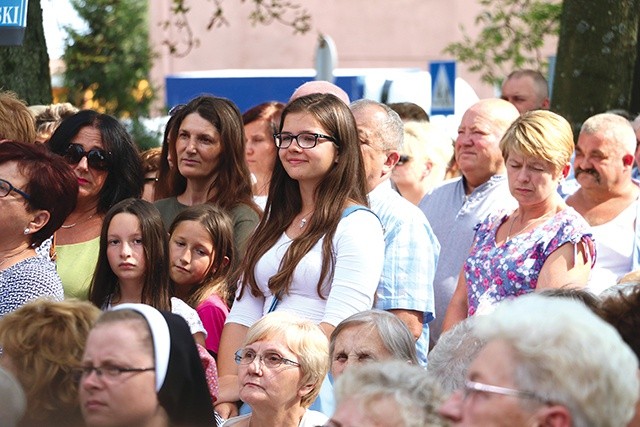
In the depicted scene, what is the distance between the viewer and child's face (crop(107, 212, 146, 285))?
5.86 m

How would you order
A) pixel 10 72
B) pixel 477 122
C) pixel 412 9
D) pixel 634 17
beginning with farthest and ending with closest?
pixel 412 9
pixel 634 17
pixel 10 72
pixel 477 122

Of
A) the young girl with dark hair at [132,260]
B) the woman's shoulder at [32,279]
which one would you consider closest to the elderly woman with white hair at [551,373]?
the woman's shoulder at [32,279]

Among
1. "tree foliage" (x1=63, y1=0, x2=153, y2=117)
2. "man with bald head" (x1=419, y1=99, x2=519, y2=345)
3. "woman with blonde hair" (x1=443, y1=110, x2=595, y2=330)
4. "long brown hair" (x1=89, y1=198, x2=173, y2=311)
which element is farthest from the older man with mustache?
"tree foliage" (x1=63, y1=0, x2=153, y2=117)

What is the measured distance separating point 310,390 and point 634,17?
5.72 metres

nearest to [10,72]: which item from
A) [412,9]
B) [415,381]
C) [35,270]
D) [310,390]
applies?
[35,270]

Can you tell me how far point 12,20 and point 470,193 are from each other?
2583 mm

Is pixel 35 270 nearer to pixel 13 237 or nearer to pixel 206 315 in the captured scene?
pixel 13 237

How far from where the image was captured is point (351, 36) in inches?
1427

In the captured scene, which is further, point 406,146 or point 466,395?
point 406,146

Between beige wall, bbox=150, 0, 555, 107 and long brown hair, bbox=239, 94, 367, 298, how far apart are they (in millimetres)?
30030

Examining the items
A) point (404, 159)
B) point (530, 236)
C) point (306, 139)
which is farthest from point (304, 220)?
point (404, 159)

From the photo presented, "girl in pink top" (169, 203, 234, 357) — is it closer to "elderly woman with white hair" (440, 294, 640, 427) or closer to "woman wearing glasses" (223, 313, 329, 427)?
"woman wearing glasses" (223, 313, 329, 427)

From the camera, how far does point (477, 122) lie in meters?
7.47

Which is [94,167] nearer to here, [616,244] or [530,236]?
[530,236]
